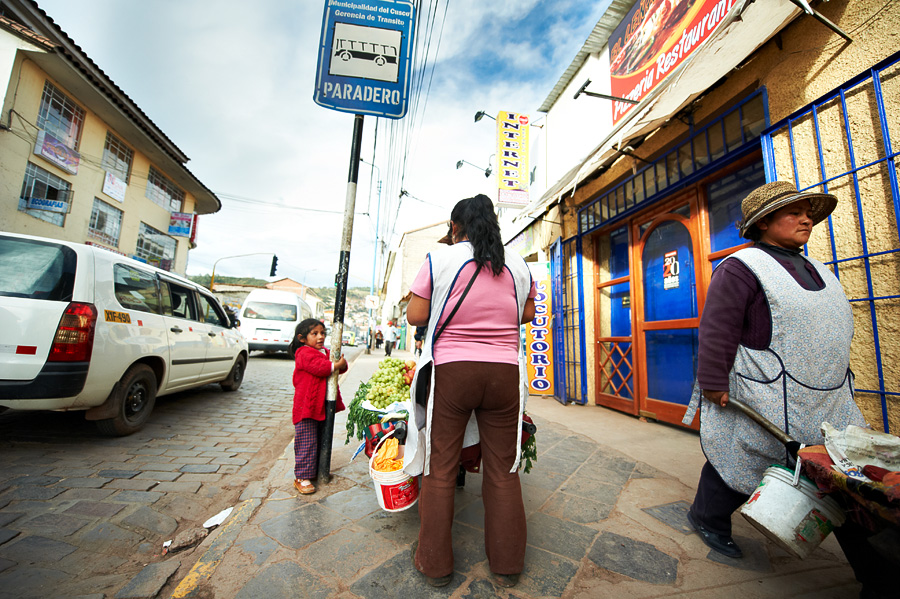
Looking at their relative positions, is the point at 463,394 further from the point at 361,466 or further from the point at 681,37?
the point at 681,37

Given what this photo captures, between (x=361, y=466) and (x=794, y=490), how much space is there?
109 inches

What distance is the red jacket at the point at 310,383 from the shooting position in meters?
2.75

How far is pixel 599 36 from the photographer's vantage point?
6402 millimetres

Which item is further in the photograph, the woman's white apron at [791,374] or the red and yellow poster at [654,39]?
the red and yellow poster at [654,39]

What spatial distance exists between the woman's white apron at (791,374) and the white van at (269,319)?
11500 millimetres

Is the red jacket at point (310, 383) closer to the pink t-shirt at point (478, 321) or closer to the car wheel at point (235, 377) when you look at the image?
the pink t-shirt at point (478, 321)

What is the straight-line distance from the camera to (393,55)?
310 cm

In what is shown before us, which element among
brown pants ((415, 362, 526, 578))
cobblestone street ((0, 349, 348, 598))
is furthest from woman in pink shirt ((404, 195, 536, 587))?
cobblestone street ((0, 349, 348, 598))

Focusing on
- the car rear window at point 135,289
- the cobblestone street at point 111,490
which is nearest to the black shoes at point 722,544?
the cobblestone street at point 111,490

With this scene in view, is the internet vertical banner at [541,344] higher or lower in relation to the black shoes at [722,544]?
higher

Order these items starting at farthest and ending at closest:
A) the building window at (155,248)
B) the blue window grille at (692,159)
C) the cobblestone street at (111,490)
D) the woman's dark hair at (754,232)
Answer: the building window at (155,248) → the blue window grille at (692,159) → the woman's dark hair at (754,232) → the cobblestone street at (111,490)

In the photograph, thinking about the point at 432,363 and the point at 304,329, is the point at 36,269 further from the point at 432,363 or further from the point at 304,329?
the point at 432,363

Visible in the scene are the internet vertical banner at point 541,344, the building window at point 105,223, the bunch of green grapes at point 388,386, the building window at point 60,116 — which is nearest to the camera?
the bunch of green grapes at point 388,386

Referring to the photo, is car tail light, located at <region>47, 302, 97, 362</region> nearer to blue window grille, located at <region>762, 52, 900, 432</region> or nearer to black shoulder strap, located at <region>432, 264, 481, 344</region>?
black shoulder strap, located at <region>432, 264, 481, 344</region>
